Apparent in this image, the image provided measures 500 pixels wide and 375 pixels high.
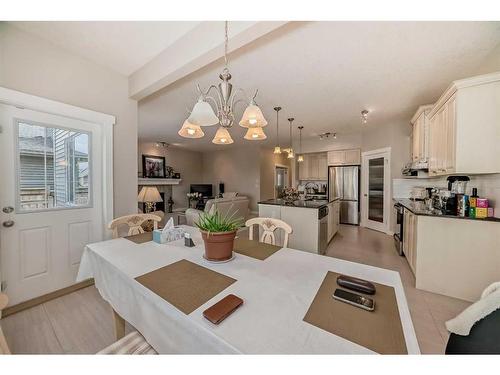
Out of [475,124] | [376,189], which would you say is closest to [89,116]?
[475,124]

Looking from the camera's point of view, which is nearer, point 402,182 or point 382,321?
point 382,321

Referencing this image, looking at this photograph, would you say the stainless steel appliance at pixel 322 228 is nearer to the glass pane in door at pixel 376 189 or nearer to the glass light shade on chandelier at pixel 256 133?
the glass light shade on chandelier at pixel 256 133

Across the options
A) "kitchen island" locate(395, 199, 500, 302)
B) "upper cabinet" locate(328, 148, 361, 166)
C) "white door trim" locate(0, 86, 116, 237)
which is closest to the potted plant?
"white door trim" locate(0, 86, 116, 237)

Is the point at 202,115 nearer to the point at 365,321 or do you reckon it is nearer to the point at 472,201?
the point at 365,321

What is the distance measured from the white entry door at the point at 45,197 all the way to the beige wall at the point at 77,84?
205 millimetres

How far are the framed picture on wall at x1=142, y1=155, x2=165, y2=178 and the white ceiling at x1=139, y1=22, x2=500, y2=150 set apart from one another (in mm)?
3163

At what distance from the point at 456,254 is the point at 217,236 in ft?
8.27

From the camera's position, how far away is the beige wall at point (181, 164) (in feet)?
22.8

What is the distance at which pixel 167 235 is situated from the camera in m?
1.60

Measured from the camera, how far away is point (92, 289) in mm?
2186

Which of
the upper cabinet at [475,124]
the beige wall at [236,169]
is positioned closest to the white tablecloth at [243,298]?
the upper cabinet at [475,124]

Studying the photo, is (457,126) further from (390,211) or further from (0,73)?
(0,73)

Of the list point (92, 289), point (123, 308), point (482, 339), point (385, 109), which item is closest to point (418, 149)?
point (385, 109)
